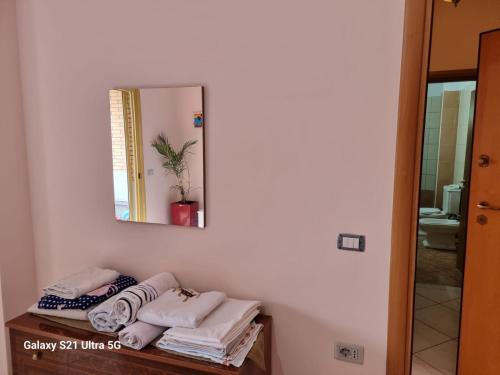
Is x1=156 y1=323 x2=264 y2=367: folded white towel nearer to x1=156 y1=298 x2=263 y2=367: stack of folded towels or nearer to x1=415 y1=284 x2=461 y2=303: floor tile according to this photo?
x1=156 y1=298 x2=263 y2=367: stack of folded towels

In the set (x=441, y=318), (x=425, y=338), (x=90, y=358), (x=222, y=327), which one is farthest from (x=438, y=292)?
(x=90, y=358)

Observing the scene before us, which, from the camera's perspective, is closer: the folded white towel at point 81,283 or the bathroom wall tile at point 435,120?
the folded white towel at point 81,283

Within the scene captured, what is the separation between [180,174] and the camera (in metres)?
1.82

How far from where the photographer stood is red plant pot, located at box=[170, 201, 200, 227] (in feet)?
5.97

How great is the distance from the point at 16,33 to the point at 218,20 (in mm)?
1268

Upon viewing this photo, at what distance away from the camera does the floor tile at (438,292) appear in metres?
Result: 3.06

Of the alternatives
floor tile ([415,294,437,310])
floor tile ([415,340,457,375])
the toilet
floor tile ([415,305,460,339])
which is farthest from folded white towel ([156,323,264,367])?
the toilet

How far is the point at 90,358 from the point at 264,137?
51.3 inches

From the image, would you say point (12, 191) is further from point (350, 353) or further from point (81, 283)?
point (350, 353)


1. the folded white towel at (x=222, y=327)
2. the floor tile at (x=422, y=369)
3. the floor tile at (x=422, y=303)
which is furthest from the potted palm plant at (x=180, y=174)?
the floor tile at (x=422, y=303)

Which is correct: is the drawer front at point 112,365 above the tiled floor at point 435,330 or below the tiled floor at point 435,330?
above

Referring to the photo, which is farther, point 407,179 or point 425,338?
point 425,338

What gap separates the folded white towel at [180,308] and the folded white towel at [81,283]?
1.27ft

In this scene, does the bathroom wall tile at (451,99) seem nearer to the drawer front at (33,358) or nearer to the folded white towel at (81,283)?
the folded white towel at (81,283)
